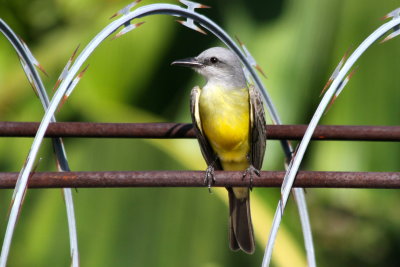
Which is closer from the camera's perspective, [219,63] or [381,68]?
[219,63]

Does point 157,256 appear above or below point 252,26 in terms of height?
below

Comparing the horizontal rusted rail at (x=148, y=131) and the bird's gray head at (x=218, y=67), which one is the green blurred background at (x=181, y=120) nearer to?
the bird's gray head at (x=218, y=67)

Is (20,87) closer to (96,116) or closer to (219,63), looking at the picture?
(96,116)

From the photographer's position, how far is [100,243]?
15.1 feet

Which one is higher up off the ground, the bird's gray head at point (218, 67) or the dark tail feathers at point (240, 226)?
the bird's gray head at point (218, 67)

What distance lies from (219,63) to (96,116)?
1.90 m

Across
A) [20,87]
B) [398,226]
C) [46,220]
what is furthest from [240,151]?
[398,226]

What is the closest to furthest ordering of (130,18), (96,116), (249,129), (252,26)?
(130,18), (249,129), (96,116), (252,26)

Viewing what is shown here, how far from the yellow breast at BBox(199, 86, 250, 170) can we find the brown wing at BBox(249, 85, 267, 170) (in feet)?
0.13

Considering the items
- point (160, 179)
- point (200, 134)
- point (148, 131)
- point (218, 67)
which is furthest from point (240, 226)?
point (160, 179)

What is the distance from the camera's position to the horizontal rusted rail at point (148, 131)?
8.20 ft

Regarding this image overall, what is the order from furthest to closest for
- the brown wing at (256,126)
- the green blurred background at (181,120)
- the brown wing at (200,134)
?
the green blurred background at (181,120) < the brown wing at (200,134) < the brown wing at (256,126)

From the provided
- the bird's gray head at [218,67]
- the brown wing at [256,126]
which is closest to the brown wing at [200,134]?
the bird's gray head at [218,67]

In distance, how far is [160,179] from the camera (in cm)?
229
